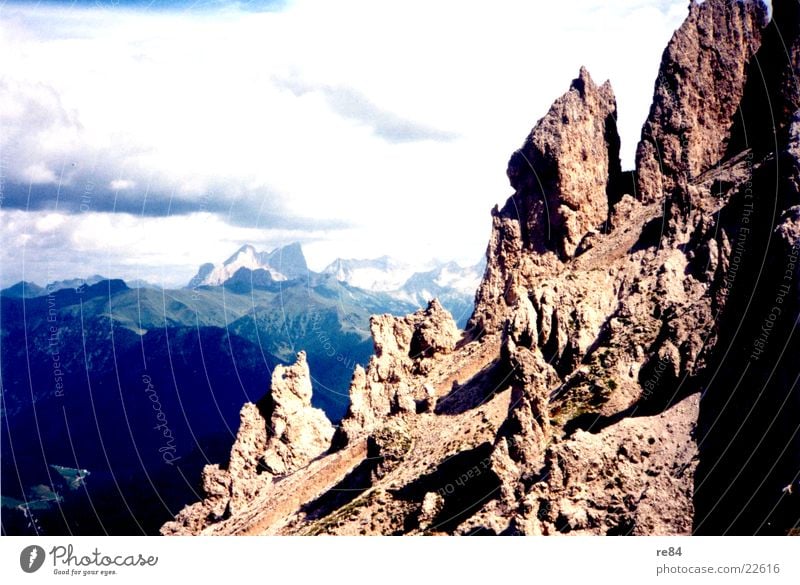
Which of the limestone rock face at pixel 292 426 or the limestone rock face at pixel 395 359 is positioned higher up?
the limestone rock face at pixel 395 359

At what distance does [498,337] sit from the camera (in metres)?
90.1

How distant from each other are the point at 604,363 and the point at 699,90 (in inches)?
1949

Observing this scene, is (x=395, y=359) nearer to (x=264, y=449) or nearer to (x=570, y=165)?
(x=264, y=449)

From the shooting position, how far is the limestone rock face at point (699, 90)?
95312mm

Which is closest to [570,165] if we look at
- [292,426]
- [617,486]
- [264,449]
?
[292,426]

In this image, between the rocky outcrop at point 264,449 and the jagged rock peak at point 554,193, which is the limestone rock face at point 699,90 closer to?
the jagged rock peak at point 554,193

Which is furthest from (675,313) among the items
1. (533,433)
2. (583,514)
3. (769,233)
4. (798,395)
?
(583,514)

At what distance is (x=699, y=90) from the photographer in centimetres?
9694

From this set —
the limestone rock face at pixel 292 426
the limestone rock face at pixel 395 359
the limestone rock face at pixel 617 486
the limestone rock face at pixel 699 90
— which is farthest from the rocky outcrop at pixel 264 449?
the limestone rock face at pixel 699 90

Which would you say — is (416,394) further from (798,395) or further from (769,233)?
(798,395)

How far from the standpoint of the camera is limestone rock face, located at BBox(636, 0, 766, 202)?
95312 mm

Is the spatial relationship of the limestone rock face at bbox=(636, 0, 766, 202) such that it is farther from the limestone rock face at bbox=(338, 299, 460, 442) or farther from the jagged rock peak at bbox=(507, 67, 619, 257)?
the limestone rock face at bbox=(338, 299, 460, 442)

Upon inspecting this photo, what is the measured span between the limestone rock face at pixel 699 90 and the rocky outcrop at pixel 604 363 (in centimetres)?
24
